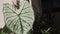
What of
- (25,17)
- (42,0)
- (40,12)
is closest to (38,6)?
(40,12)

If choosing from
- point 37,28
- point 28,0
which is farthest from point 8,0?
point 37,28

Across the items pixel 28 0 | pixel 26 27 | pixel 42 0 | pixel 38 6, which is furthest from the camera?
pixel 42 0

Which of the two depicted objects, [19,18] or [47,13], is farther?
[47,13]

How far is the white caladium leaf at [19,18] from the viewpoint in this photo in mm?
2691

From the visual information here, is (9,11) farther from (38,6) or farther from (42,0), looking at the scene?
(42,0)

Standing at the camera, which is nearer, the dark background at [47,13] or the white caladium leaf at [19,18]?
the white caladium leaf at [19,18]

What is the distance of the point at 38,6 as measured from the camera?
327cm

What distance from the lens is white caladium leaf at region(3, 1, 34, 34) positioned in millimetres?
2691

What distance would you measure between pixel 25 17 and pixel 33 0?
1.55 ft

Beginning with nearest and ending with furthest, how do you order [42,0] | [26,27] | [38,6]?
[26,27]
[38,6]
[42,0]

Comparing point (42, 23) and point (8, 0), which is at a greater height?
point (8, 0)

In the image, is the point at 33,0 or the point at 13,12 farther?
the point at 33,0

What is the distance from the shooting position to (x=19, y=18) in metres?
2.73

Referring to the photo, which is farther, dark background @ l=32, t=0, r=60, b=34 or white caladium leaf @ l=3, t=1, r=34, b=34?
dark background @ l=32, t=0, r=60, b=34
